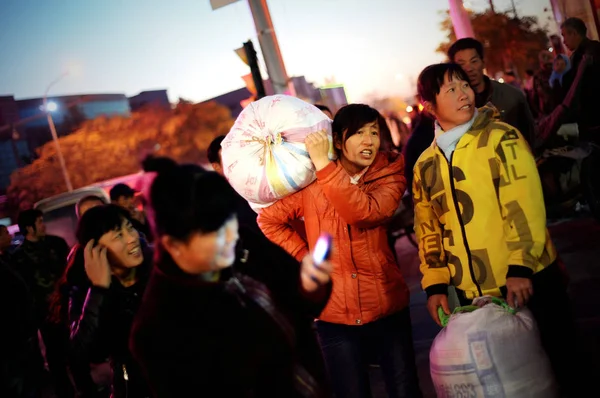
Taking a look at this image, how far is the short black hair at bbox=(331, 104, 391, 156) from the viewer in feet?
9.56

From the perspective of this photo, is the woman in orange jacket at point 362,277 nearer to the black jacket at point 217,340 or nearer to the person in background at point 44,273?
the black jacket at point 217,340

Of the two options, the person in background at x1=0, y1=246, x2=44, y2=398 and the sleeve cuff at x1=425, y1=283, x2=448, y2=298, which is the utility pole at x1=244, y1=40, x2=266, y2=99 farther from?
the sleeve cuff at x1=425, y1=283, x2=448, y2=298

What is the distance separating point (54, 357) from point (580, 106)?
6781 millimetres

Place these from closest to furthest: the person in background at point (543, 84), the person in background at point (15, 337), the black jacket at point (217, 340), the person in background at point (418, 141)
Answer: the black jacket at point (217, 340) → the person in background at point (15, 337) → the person in background at point (418, 141) → the person in background at point (543, 84)

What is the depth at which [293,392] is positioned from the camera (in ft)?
6.04

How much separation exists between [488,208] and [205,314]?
1593mm

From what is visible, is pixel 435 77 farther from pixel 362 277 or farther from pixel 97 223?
pixel 97 223

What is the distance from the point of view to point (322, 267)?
195cm

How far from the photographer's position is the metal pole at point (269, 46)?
7.41m

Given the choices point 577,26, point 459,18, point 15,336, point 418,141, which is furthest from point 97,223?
point 459,18

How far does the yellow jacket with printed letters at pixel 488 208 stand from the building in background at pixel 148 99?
52745 mm

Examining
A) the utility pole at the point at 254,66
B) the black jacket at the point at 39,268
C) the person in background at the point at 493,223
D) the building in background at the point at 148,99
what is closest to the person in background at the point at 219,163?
the utility pole at the point at 254,66

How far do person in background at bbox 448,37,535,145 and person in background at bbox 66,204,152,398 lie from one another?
2.87 m

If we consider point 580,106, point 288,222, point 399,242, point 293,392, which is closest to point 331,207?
point 288,222
